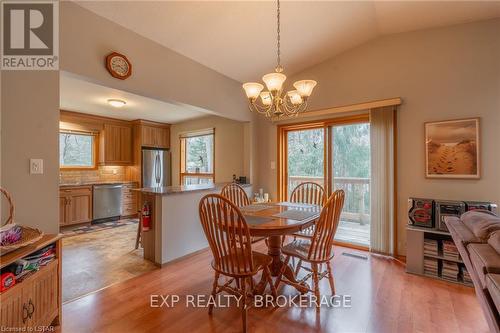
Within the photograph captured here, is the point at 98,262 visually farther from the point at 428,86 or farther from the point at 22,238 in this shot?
the point at 428,86

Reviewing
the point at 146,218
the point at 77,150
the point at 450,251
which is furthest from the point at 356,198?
the point at 77,150

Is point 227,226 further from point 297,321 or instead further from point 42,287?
point 42,287

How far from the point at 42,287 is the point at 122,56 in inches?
81.1

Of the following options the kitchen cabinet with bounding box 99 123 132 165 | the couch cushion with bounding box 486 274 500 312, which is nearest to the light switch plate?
the couch cushion with bounding box 486 274 500 312

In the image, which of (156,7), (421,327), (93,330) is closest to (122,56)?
(156,7)

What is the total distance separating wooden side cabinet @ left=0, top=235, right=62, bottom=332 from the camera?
1311mm

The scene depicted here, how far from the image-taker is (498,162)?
8.30 feet

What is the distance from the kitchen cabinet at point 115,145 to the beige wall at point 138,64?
3049mm

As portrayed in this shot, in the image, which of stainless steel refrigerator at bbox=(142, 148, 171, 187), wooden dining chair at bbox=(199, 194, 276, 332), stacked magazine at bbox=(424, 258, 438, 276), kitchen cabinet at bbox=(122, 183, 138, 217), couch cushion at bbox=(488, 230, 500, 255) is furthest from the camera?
stainless steel refrigerator at bbox=(142, 148, 171, 187)

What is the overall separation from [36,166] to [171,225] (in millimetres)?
1505

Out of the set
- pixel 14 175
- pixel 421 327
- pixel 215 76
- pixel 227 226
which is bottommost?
pixel 421 327

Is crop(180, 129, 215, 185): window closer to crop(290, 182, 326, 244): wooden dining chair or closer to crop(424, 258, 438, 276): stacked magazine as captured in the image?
crop(290, 182, 326, 244): wooden dining chair

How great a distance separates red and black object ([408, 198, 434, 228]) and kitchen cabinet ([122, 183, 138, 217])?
17.4 feet

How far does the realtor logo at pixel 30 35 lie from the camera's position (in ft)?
5.82
